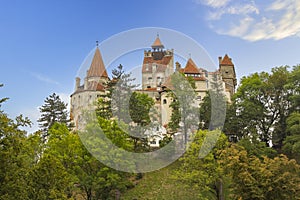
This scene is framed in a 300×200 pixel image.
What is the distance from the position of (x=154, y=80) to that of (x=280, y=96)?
19.0 meters

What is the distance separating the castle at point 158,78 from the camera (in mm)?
50781

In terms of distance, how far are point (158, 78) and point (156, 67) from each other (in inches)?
122

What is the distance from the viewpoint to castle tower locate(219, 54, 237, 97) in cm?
6369

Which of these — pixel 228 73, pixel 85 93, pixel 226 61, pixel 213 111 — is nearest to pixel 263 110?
pixel 213 111

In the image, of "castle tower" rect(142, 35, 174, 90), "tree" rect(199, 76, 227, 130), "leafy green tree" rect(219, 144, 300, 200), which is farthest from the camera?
"castle tower" rect(142, 35, 174, 90)

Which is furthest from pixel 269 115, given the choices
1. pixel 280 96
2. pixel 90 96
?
pixel 90 96

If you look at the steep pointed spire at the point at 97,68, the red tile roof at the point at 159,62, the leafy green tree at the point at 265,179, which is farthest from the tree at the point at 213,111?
the leafy green tree at the point at 265,179

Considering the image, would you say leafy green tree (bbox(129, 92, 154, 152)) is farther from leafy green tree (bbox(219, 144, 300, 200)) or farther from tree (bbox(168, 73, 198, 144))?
leafy green tree (bbox(219, 144, 300, 200))

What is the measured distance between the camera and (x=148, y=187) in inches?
1280

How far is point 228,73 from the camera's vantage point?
64.6 m

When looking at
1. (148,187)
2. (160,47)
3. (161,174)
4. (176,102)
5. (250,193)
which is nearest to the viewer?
(250,193)

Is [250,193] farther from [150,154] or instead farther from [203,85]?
[203,85]

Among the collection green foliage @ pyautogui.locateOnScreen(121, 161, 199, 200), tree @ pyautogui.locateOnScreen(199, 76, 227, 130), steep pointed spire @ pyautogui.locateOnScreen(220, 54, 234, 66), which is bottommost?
green foliage @ pyautogui.locateOnScreen(121, 161, 199, 200)

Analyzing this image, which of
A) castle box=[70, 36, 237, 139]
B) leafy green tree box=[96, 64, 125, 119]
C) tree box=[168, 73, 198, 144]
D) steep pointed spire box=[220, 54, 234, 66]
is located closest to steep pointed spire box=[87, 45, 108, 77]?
castle box=[70, 36, 237, 139]
